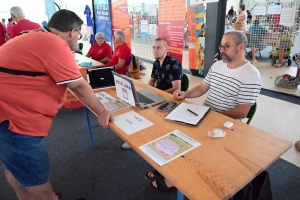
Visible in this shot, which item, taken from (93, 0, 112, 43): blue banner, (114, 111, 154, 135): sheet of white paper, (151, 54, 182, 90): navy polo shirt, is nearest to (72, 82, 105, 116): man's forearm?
(114, 111, 154, 135): sheet of white paper

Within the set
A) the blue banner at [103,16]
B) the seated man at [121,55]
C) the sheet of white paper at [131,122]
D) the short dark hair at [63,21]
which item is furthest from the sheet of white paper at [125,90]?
the blue banner at [103,16]

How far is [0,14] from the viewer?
898 cm

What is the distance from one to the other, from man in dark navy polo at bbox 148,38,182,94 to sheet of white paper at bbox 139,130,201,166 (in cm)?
97

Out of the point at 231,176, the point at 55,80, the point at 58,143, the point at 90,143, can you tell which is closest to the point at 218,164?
the point at 231,176

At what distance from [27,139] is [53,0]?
813cm

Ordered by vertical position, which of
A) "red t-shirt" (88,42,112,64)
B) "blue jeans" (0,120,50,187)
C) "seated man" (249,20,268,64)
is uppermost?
"seated man" (249,20,268,64)

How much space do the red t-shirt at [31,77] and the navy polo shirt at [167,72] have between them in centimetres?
118

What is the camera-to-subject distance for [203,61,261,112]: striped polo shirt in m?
1.49

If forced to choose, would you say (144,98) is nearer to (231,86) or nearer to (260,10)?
Result: (231,86)

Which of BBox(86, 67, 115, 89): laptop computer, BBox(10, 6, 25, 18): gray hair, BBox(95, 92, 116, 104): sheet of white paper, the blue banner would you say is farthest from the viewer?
the blue banner

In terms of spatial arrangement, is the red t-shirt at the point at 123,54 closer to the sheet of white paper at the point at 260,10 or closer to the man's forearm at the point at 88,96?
the man's forearm at the point at 88,96

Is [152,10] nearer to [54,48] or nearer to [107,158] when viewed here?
[107,158]

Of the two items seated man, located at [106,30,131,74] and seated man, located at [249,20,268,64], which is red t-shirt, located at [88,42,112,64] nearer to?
seated man, located at [106,30,131,74]

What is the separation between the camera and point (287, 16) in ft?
11.7
